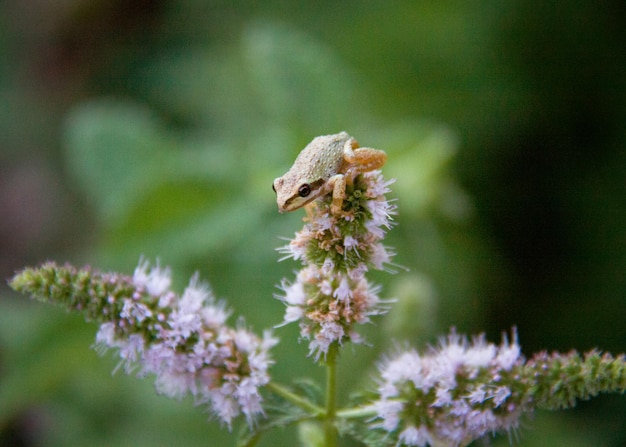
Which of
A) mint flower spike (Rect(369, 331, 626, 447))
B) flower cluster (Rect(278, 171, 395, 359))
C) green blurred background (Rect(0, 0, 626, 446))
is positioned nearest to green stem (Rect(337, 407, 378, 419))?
mint flower spike (Rect(369, 331, 626, 447))

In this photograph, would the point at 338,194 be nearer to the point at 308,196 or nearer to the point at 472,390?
the point at 308,196

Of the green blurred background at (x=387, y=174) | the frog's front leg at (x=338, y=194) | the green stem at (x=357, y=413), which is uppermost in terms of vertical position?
the green blurred background at (x=387, y=174)

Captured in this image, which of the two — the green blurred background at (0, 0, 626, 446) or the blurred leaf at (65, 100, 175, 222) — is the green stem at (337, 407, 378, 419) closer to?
the green blurred background at (0, 0, 626, 446)

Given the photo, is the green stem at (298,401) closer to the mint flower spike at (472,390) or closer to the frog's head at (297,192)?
the mint flower spike at (472,390)

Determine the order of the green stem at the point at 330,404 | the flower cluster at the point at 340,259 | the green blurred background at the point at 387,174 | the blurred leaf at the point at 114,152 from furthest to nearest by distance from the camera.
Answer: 1. the blurred leaf at the point at 114,152
2. the green blurred background at the point at 387,174
3. the green stem at the point at 330,404
4. the flower cluster at the point at 340,259

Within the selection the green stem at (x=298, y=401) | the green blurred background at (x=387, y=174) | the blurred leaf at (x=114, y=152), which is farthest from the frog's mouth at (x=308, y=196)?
the blurred leaf at (x=114, y=152)

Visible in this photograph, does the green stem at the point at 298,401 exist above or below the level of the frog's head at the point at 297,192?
below

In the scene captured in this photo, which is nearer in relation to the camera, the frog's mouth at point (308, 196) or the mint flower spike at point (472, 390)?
the mint flower spike at point (472, 390)
